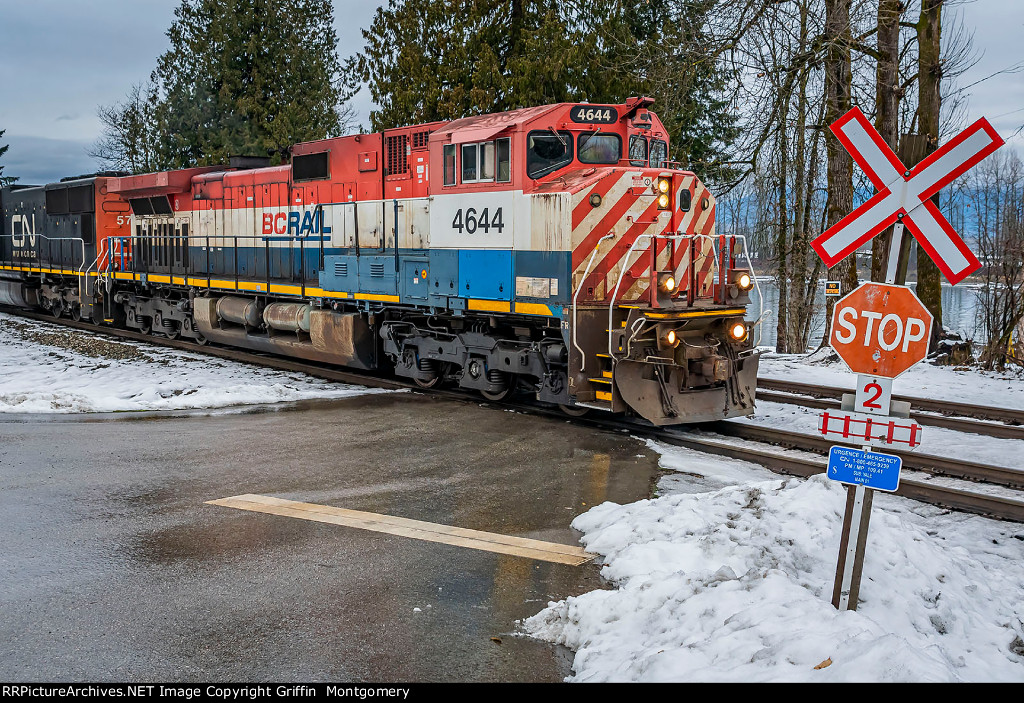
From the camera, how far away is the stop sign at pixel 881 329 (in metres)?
3.89

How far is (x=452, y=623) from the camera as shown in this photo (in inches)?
178

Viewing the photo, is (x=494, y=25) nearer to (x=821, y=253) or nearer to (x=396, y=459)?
(x=396, y=459)

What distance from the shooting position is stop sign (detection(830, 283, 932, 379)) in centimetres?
389

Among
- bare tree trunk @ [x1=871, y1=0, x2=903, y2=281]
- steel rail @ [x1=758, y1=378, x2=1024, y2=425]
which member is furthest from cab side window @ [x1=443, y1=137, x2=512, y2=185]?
bare tree trunk @ [x1=871, y1=0, x2=903, y2=281]

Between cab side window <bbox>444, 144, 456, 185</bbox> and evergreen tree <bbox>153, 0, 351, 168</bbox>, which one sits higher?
evergreen tree <bbox>153, 0, 351, 168</bbox>

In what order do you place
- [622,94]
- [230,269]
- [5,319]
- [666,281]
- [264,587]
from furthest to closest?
[5,319] → [622,94] → [230,269] → [666,281] → [264,587]

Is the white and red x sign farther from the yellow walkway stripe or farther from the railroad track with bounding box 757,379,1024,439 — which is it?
the railroad track with bounding box 757,379,1024,439

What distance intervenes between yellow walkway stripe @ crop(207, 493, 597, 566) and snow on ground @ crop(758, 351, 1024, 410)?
783cm

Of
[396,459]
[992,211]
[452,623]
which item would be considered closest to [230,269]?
[396,459]

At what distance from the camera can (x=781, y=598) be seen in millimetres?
4258

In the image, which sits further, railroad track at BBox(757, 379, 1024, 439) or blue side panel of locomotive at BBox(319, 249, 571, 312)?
railroad track at BBox(757, 379, 1024, 439)

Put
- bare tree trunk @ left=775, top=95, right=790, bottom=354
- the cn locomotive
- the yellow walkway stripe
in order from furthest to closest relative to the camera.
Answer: bare tree trunk @ left=775, top=95, right=790, bottom=354
the cn locomotive
the yellow walkway stripe

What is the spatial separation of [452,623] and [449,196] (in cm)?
689

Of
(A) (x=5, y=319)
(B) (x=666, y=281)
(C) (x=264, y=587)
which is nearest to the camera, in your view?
(C) (x=264, y=587)
